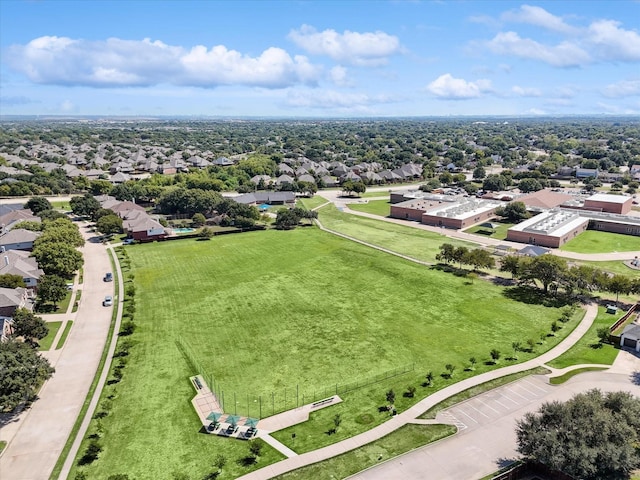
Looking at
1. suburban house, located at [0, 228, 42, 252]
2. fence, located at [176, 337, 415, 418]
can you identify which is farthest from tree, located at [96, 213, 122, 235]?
fence, located at [176, 337, 415, 418]

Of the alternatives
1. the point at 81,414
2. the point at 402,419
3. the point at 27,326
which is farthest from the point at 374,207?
the point at 81,414

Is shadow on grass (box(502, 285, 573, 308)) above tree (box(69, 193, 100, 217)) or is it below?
below

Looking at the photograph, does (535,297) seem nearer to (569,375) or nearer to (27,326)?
(569,375)

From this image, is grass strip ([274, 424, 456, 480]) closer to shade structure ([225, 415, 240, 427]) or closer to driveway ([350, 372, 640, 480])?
driveway ([350, 372, 640, 480])

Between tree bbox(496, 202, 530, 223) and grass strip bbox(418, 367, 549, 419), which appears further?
tree bbox(496, 202, 530, 223)

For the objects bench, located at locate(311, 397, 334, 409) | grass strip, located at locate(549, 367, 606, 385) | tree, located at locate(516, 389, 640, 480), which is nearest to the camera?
tree, located at locate(516, 389, 640, 480)

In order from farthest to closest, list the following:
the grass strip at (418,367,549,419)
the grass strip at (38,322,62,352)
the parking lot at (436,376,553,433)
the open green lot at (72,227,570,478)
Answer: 1. the grass strip at (38,322,62,352)
2. the grass strip at (418,367,549,419)
3. the parking lot at (436,376,553,433)
4. the open green lot at (72,227,570,478)

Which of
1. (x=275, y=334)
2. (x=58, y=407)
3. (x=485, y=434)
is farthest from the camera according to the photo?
(x=275, y=334)

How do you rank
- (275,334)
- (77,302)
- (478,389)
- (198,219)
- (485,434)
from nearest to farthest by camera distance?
(485,434) → (478,389) → (275,334) → (77,302) → (198,219)
